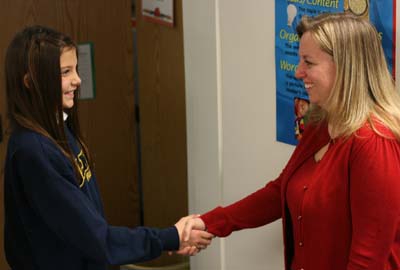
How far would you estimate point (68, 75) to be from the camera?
2.25 m

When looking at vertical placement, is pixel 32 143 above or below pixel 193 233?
above

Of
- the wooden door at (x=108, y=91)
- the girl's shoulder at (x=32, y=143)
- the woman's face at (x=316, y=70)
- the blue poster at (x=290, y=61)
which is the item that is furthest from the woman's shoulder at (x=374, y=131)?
the wooden door at (x=108, y=91)

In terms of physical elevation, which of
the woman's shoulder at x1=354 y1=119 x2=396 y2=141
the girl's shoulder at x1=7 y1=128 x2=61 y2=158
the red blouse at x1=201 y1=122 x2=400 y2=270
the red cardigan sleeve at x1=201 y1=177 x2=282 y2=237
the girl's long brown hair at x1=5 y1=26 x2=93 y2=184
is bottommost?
the red cardigan sleeve at x1=201 y1=177 x2=282 y2=237

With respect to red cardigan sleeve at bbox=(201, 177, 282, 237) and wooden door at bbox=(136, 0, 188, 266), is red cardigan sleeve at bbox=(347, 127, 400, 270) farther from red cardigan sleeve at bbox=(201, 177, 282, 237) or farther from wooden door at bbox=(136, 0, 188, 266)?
wooden door at bbox=(136, 0, 188, 266)

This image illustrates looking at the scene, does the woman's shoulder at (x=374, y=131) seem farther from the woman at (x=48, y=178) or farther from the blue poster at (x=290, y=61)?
the woman at (x=48, y=178)

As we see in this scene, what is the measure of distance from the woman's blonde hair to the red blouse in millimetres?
42

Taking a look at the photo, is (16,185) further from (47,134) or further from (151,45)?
(151,45)

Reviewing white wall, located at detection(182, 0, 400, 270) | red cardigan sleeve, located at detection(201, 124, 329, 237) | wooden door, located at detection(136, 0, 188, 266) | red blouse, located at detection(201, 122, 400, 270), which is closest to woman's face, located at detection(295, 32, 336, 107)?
red blouse, located at detection(201, 122, 400, 270)

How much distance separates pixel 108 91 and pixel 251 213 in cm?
180

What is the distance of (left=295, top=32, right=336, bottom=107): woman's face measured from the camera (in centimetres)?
197

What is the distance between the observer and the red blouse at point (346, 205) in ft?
6.04

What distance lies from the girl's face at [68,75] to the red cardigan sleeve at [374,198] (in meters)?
0.90

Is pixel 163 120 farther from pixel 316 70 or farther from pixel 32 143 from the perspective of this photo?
pixel 316 70

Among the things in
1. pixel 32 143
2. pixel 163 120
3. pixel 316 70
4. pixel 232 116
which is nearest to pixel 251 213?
pixel 232 116
